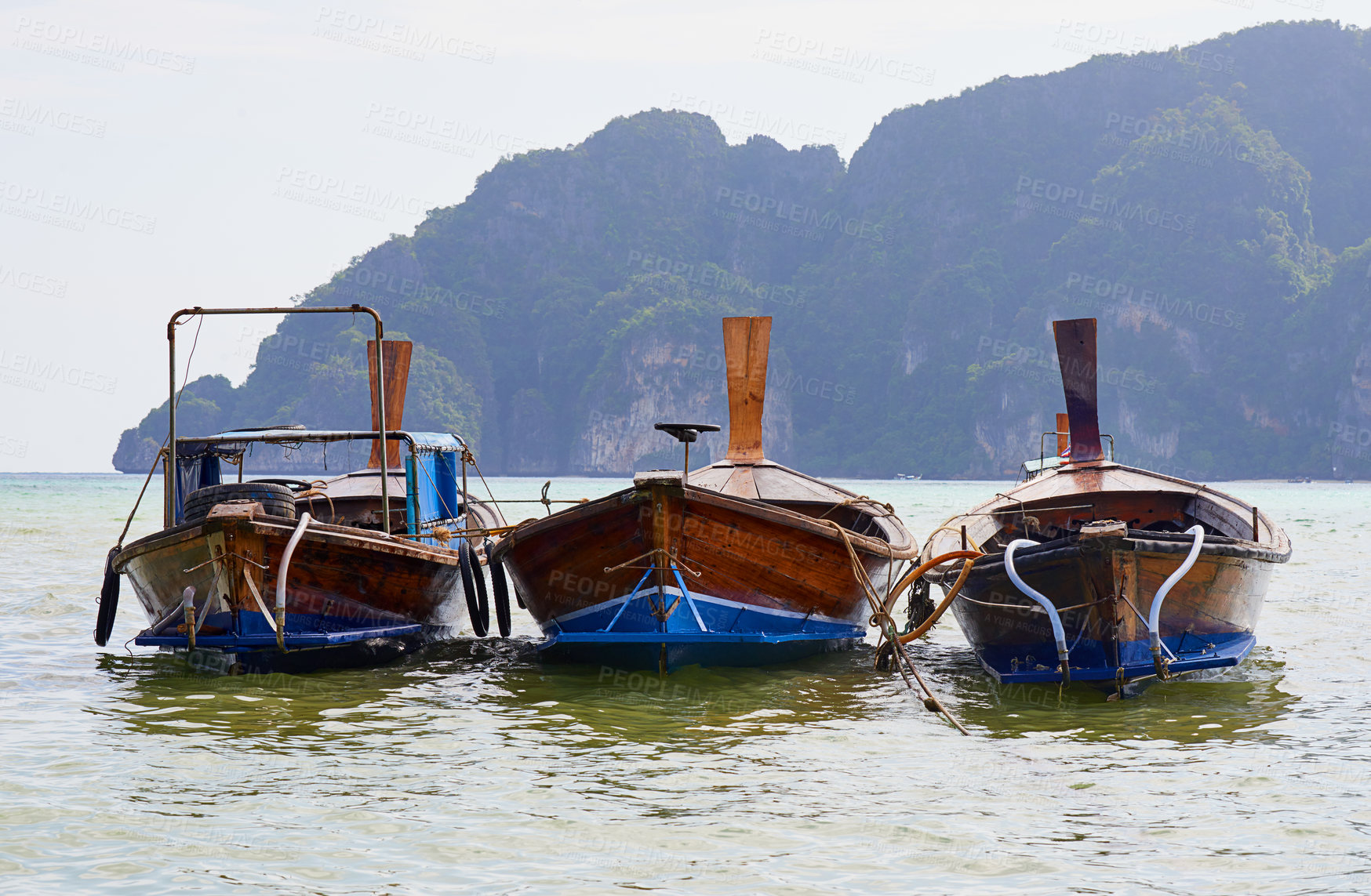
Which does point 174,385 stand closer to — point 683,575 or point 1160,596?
point 683,575

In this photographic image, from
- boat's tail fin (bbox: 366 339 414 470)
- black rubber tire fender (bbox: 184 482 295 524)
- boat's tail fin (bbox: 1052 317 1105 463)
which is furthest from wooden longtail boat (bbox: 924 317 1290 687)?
boat's tail fin (bbox: 366 339 414 470)

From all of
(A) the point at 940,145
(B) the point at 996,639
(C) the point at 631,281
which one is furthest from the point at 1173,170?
(B) the point at 996,639

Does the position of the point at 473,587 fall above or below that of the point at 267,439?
below

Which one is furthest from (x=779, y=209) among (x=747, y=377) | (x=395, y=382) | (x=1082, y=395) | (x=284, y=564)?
(x=284, y=564)

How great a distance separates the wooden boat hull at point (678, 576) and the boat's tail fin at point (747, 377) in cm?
235

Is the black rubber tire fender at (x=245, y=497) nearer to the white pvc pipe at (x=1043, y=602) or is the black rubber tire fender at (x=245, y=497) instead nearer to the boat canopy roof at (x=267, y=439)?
the boat canopy roof at (x=267, y=439)

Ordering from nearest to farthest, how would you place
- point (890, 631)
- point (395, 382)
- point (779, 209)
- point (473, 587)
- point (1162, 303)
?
point (890, 631), point (473, 587), point (395, 382), point (1162, 303), point (779, 209)

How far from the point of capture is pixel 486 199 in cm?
11144

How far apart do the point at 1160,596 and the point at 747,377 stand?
5069mm

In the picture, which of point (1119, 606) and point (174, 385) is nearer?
point (1119, 606)

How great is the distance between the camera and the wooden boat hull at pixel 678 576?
26.8ft

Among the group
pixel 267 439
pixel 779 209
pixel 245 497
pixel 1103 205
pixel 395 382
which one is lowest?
pixel 245 497

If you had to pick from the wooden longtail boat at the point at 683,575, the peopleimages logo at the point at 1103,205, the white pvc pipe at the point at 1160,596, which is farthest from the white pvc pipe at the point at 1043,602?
the peopleimages logo at the point at 1103,205

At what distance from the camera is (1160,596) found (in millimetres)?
7207
